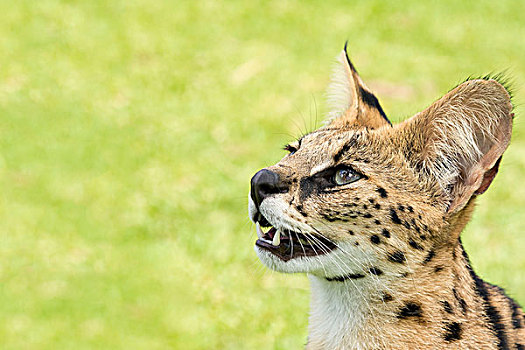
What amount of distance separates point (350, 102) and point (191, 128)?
6.49m

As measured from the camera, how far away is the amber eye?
4.18 metres

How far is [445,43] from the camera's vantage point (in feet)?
46.8

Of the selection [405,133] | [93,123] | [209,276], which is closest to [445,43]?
[93,123]

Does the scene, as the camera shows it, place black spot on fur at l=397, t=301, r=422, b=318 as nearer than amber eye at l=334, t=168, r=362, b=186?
Yes

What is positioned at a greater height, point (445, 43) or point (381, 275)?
point (445, 43)

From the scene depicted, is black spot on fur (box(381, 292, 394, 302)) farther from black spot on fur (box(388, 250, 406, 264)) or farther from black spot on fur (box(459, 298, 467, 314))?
black spot on fur (box(459, 298, 467, 314))

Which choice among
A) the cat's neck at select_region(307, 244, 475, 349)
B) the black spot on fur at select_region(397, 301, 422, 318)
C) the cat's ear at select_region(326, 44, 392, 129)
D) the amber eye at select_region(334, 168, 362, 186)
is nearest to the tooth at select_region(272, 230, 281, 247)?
the cat's neck at select_region(307, 244, 475, 349)

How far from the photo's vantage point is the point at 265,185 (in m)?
4.01

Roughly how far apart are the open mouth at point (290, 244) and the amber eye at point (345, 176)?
37cm

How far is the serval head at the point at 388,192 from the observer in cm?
396

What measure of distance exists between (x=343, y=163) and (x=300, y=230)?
1.69 ft

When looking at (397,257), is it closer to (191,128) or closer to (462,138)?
(462,138)

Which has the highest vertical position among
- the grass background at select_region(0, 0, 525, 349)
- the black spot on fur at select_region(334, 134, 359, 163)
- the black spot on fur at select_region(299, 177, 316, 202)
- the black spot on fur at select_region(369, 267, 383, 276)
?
the grass background at select_region(0, 0, 525, 349)

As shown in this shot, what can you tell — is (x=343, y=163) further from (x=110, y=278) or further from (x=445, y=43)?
(x=445, y=43)
